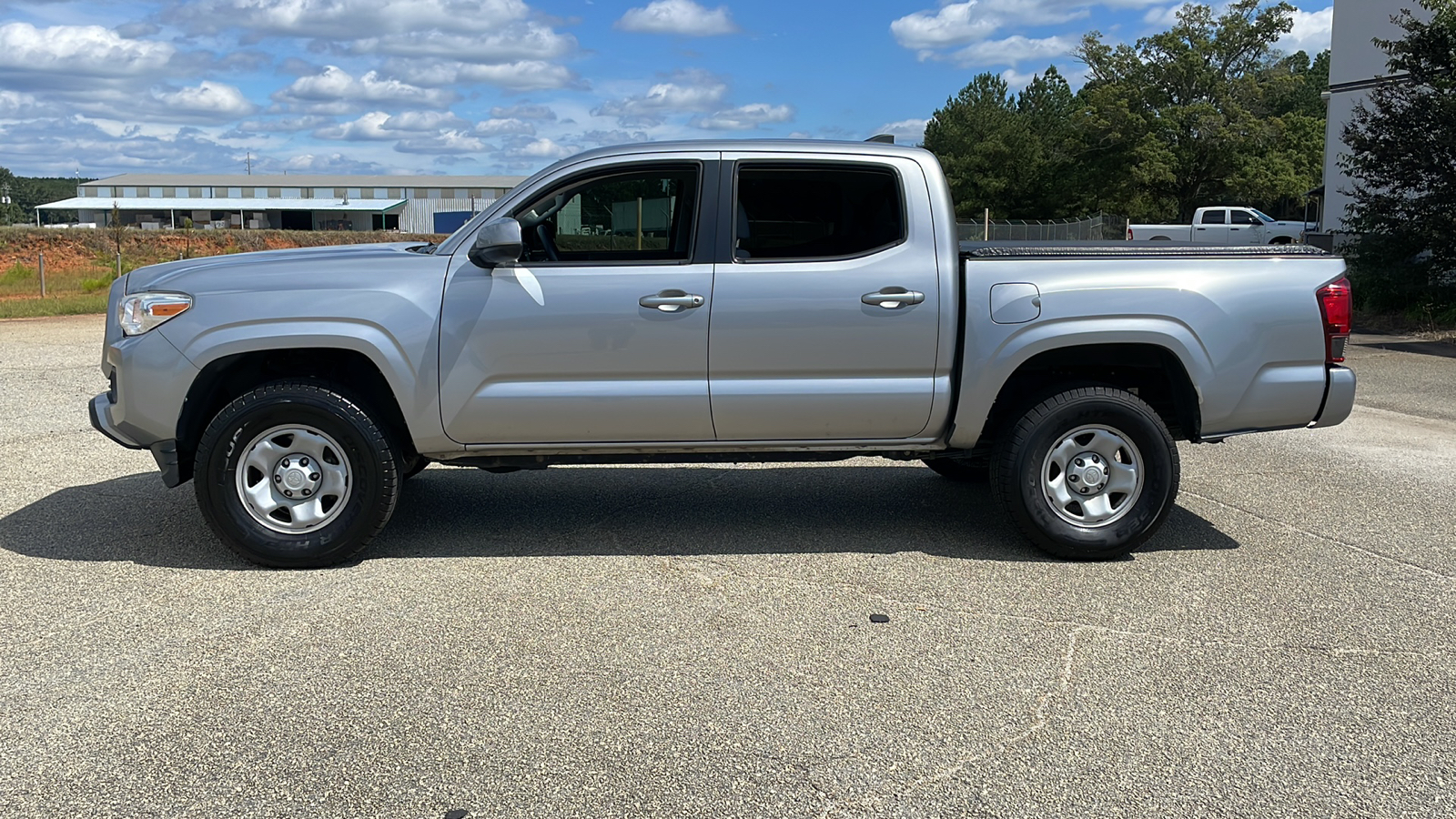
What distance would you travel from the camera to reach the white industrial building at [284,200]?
103m

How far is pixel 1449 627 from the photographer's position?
188 inches

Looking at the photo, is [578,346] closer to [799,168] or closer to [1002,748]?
[799,168]

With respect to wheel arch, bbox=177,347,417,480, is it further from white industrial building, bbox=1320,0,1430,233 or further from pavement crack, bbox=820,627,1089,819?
white industrial building, bbox=1320,0,1430,233

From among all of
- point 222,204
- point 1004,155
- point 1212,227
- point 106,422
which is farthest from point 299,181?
point 106,422

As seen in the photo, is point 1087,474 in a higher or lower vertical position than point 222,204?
lower

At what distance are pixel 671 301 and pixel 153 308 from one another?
7.65 feet

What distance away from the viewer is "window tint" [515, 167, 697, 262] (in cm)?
573

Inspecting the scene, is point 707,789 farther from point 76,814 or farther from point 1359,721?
point 1359,721

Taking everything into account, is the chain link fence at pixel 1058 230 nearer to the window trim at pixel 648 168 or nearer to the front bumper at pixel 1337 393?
the front bumper at pixel 1337 393

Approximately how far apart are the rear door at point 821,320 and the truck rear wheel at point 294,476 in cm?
162

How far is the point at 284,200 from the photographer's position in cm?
10806

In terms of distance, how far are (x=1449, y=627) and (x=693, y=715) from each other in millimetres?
3076

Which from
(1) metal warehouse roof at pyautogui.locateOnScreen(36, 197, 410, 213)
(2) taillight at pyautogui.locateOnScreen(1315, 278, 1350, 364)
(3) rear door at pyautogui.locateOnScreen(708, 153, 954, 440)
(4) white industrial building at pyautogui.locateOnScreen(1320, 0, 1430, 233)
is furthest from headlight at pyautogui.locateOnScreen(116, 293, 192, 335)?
(1) metal warehouse roof at pyautogui.locateOnScreen(36, 197, 410, 213)

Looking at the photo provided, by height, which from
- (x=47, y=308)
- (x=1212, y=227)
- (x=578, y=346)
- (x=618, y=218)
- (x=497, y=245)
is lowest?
(x=47, y=308)
